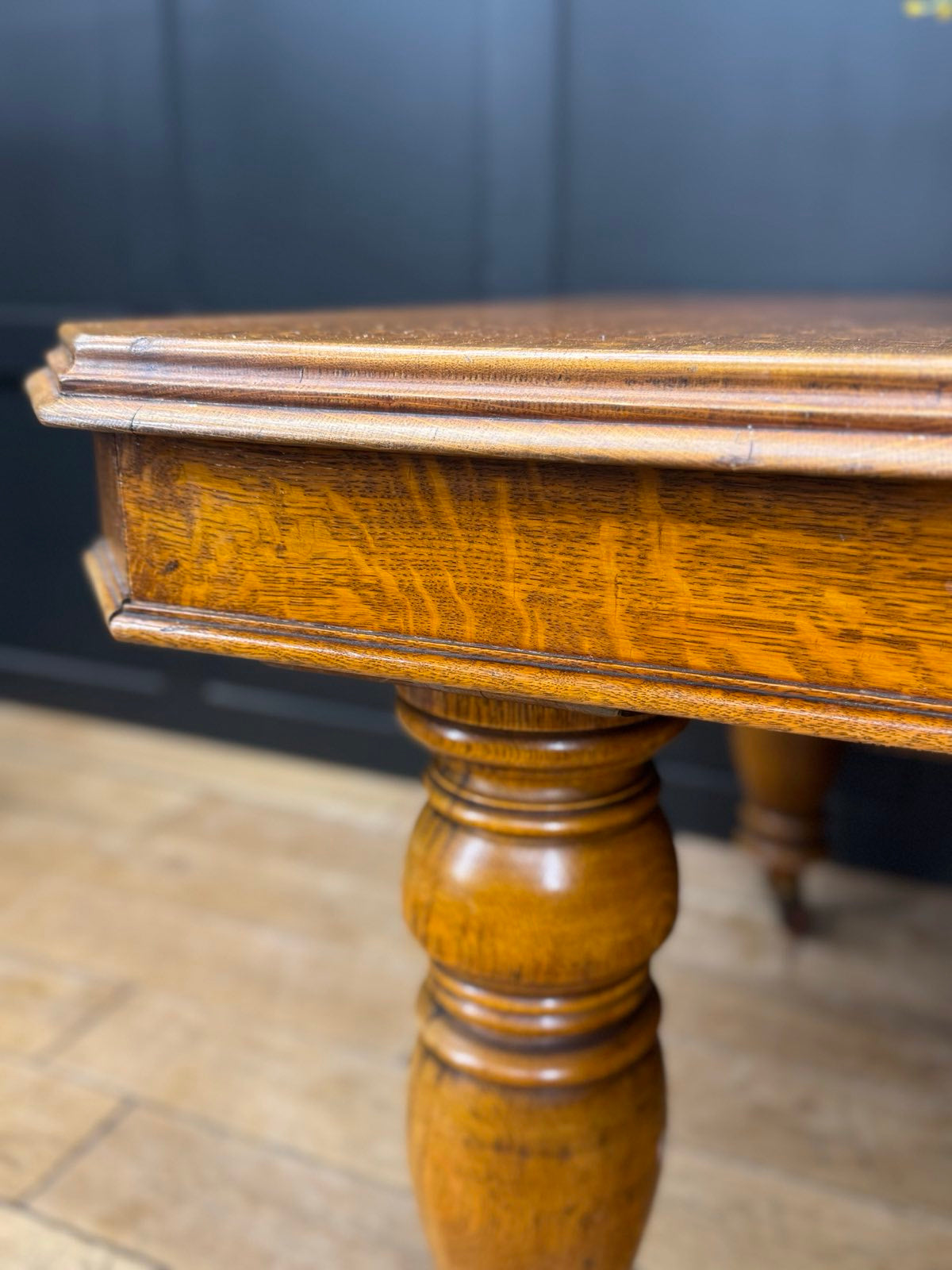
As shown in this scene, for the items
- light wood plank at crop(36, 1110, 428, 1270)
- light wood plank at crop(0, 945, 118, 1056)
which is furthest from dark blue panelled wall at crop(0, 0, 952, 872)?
light wood plank at crop(36, 1110, 428, 1270)

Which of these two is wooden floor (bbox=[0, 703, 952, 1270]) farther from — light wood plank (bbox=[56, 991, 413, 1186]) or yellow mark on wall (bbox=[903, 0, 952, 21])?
yellow mark on wall (bbox=[903, 0, 952, 21])

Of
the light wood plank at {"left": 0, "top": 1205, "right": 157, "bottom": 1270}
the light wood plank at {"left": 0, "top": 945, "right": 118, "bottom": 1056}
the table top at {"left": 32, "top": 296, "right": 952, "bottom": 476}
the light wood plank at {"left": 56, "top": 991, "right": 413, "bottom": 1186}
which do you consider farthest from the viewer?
the light wood plank at {"left": 0, "top": 945, "right": 118, "bottom": 1056}

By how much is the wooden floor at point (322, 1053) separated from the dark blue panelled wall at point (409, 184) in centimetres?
22

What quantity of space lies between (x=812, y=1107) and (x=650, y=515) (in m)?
0.71

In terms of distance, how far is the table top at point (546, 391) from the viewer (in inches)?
11.4

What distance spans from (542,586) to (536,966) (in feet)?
0.50

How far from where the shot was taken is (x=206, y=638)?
0.40 meters

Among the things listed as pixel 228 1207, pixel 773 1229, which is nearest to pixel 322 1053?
pixel 228 1207

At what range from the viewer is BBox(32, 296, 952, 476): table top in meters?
0.29

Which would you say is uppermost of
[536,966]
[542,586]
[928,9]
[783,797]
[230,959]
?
[928,9]

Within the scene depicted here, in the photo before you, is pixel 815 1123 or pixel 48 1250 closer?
pixel 48 1250

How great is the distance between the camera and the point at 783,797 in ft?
3.33

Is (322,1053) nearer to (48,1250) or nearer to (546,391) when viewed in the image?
(48,1250)

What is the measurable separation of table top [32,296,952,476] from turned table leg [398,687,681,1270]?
12cm
